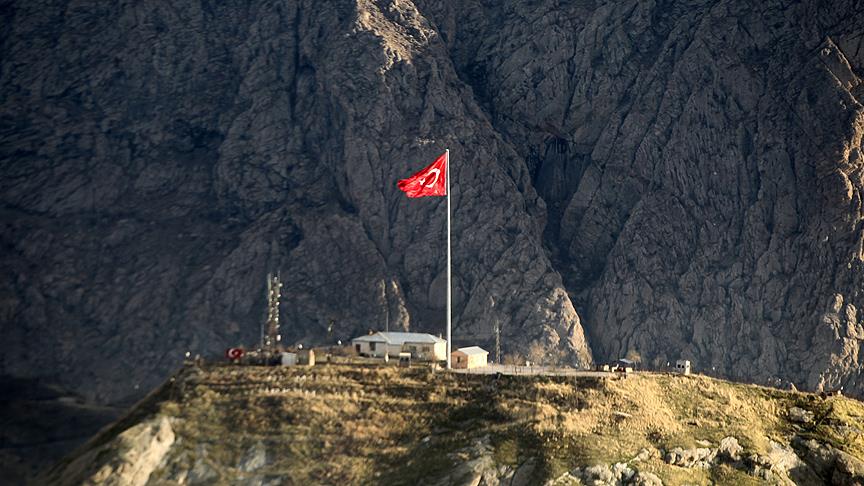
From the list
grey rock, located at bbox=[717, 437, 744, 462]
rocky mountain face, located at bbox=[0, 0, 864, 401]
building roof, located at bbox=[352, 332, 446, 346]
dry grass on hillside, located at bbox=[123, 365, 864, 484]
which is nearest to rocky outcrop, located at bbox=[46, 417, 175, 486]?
dry grass on hillside, located at bbox=[123, 365, 864, 484]

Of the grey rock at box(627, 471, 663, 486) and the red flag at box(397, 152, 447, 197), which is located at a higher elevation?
the red flag at box(397, 152, 447, 197)

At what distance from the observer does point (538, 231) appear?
19175cm

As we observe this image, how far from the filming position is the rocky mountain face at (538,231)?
176 meters

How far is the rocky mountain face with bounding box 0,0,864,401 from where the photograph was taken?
577 feet

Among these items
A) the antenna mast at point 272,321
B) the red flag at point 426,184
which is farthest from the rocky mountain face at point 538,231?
the red flag at point 426,184

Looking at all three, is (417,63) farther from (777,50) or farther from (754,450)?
(754,450)

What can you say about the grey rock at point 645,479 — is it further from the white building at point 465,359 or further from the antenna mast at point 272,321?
the antenna mast at point 272,321

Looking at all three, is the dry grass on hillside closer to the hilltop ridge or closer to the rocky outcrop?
the hilltop ridge

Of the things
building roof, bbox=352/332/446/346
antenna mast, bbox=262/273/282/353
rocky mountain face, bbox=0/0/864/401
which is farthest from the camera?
rocky mountain face, bbox=0/0/864/401

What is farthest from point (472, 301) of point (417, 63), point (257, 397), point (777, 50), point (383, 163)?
point (257, 397)

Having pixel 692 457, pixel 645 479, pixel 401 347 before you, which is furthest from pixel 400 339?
pixel 645 479

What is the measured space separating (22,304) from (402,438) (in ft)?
342

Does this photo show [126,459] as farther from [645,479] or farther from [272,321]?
[272,321]

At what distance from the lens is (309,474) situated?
9719 cm
